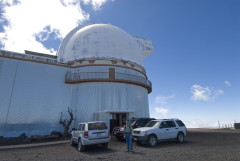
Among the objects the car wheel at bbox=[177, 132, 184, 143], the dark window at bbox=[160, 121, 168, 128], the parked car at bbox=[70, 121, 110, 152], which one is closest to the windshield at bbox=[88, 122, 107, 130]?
the parked car at bbox=[70, 121, 110, 152]

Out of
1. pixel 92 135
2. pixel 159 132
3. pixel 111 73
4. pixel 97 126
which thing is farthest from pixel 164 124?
pixel 111 73

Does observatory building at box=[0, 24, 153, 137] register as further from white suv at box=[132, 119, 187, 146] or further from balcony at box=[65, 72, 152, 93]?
white suv at box=[132, 119, 187, 146]

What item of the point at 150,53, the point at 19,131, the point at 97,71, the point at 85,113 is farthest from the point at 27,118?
the point at 150,53

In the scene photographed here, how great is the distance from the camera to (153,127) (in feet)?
35.8

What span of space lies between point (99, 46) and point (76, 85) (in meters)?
6.77

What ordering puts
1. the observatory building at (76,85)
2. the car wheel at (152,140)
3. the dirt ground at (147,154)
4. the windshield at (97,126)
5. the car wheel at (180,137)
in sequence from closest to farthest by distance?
the dirt ground at (147,154), the windshield at (97,126), the car wheel at (152,140), the car wheel at (180,137), the observatory building at (76,85)

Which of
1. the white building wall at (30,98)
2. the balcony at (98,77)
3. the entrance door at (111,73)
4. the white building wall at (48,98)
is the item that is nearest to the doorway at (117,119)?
the white building wall at (48,98)

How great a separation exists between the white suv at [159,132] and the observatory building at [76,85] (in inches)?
375

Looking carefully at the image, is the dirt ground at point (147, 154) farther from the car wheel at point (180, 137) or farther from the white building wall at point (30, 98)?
the white building wall at point (30, 98)

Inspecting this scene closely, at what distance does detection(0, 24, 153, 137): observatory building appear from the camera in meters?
18.8

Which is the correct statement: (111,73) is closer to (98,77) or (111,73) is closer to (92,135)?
(98,77)

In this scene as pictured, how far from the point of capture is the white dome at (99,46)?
23941 millimetres

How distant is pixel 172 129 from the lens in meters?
11.4

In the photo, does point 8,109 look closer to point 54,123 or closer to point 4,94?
point 4,94
